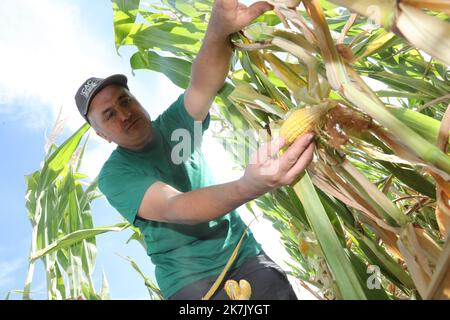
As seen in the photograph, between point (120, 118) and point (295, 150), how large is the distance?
49cm

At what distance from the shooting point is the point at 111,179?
33.5 inches

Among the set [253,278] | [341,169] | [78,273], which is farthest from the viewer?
[78,273]

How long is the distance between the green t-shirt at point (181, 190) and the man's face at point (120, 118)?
19 mm

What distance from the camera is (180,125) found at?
0.86 meters

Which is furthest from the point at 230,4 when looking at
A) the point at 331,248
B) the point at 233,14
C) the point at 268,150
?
the point at 331,248

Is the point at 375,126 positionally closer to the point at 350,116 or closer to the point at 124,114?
the point at 350,116

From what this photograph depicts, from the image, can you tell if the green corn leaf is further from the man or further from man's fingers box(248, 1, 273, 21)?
man's fingers box(248, 1, 273, 21)

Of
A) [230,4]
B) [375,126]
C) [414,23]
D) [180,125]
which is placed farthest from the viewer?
[180,125]

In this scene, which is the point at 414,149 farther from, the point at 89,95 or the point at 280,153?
the point at 89,95

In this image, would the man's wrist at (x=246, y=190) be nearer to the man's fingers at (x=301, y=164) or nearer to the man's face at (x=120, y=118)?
the man's fingers at (x=301, y=164)

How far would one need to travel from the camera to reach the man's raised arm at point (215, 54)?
56cm

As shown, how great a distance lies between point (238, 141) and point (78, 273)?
0.53m

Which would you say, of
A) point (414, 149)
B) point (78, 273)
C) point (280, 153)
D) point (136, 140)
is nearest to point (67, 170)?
point (78, 273)

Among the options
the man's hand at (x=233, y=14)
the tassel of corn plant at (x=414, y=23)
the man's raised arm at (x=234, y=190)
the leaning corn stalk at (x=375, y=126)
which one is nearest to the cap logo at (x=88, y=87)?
the man's raised arm at (x=234, y=190)
